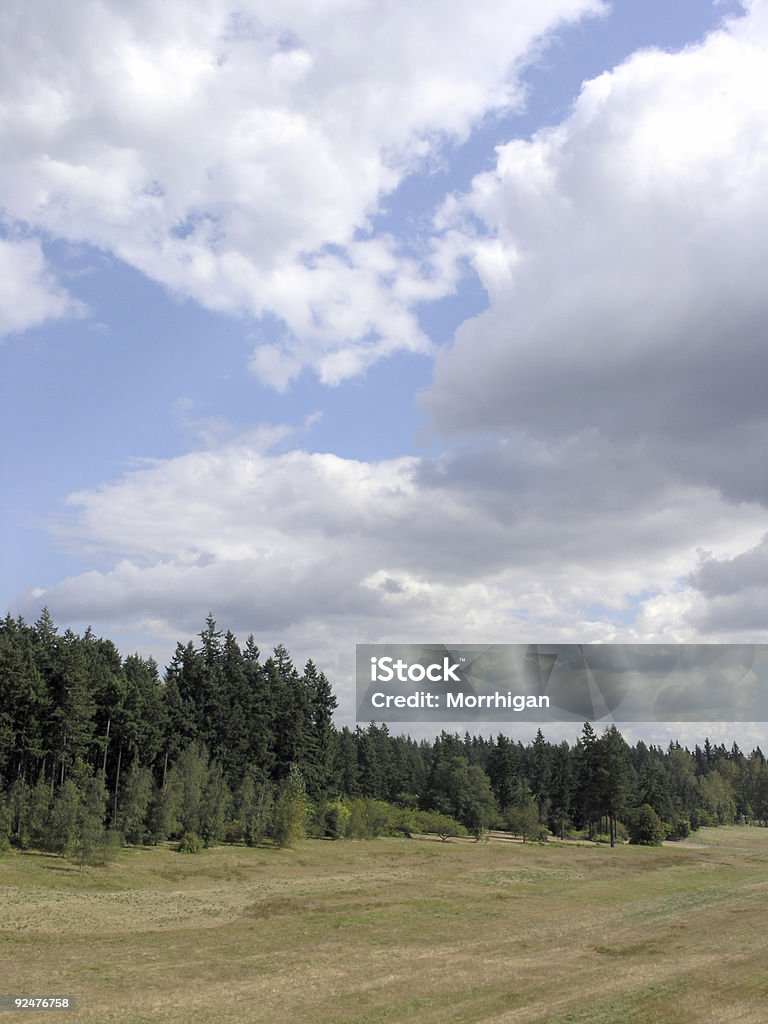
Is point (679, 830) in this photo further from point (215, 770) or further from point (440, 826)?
point (215, 770)

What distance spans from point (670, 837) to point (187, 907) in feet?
335

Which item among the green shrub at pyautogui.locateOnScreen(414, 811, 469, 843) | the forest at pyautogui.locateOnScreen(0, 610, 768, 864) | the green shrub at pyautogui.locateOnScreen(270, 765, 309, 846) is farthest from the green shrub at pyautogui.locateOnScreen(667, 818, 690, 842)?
the green shrub at pyautogui.locateOnScreen(270, 765, 309, 846)

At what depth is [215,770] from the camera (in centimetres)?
7425

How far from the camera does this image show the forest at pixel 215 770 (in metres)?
63.7

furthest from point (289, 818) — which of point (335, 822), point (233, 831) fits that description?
point (335, 822)

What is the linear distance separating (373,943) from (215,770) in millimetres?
44562

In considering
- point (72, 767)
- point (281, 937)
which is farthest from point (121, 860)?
point (281, 937)

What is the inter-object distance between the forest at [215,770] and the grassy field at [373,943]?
427 centimetres

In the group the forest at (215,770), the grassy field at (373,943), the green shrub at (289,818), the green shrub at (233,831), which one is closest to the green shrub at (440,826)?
the forest at (215,770)

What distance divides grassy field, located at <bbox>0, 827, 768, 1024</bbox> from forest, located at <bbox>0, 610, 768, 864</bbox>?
14.0 feet

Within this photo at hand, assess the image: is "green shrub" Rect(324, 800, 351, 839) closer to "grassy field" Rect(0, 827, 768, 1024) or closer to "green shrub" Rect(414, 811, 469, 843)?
"green shrub" Rect(414, 811, 469, 843)

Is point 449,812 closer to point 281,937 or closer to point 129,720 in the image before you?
point 129,720

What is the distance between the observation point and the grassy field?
2297 centimetres

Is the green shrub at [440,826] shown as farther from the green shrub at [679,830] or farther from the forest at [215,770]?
the green shrub at [679,830]
